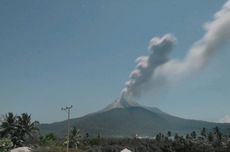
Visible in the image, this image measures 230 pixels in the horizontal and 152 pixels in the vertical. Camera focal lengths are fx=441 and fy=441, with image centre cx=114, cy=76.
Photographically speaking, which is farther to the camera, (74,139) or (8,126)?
(74,139)

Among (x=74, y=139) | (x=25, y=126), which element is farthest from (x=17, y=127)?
(x=74, y=139)

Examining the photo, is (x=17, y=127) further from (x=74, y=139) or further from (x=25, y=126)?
(x=74, y=139)

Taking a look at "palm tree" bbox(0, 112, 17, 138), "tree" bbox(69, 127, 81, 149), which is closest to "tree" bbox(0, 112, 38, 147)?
"palm tree" bbox(0, 112, 17, 138)

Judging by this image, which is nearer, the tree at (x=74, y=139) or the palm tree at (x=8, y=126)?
the palm tree at (x=8, y=126)

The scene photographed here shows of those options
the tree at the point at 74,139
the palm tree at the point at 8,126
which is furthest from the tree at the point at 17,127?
the tree at the point at 74,139

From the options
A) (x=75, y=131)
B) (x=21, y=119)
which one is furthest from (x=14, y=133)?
→ (x=75, y=131)

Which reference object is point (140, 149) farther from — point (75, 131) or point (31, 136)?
point (31, 136)

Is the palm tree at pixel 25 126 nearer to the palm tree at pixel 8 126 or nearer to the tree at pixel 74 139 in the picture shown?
the palm tree at pixel 8 126

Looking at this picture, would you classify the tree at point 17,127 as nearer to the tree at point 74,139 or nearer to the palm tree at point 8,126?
the palm tree at point 8,126

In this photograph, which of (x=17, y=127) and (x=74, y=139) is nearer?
(x=17, y=127)

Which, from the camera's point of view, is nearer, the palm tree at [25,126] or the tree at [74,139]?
the palm tree at [25,126]

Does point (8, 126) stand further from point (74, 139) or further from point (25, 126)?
point (74, 139)

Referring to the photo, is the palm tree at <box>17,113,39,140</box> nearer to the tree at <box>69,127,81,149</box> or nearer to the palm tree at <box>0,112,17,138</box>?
the palm tree at <box>0,112,17,138</box>

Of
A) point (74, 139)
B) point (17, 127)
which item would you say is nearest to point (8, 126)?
point (17, 127)
